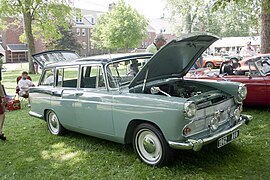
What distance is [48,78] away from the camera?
20.3 feet

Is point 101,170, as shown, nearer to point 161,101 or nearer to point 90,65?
point 161,101

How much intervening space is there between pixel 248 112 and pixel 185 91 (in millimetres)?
2782

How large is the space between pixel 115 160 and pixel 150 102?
1.24 meters

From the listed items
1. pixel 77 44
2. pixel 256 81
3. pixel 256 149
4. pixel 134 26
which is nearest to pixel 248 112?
pixel 256 81

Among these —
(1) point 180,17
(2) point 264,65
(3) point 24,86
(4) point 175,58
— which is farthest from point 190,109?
(1) point 180,17

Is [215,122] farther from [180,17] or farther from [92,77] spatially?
[180,17]

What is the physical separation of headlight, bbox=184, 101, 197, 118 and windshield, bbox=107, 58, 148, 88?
1.44 meters

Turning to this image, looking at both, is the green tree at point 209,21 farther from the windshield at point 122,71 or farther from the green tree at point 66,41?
the windshield at point 122,71

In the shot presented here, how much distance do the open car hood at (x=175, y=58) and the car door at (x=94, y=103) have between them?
556 millimetres

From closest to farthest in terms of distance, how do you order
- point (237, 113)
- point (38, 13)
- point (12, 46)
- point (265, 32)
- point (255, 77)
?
1. point (237, 113)
2. point (255, 77)
3. point (265, 32)
4. point (38, 13)
5. point (12, 46)

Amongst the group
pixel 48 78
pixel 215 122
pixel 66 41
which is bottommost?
pixel 215 122

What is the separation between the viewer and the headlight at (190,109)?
3.59 m

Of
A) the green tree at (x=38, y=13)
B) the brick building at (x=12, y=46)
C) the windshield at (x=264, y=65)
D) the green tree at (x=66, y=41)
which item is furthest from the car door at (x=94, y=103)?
the brick building at (x=12, y=46)

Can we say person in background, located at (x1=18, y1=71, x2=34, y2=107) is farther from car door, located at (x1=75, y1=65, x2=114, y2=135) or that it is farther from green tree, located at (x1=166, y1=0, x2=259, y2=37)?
green tree, located at (x1=166, y1=0, x2=259, y2=37)
